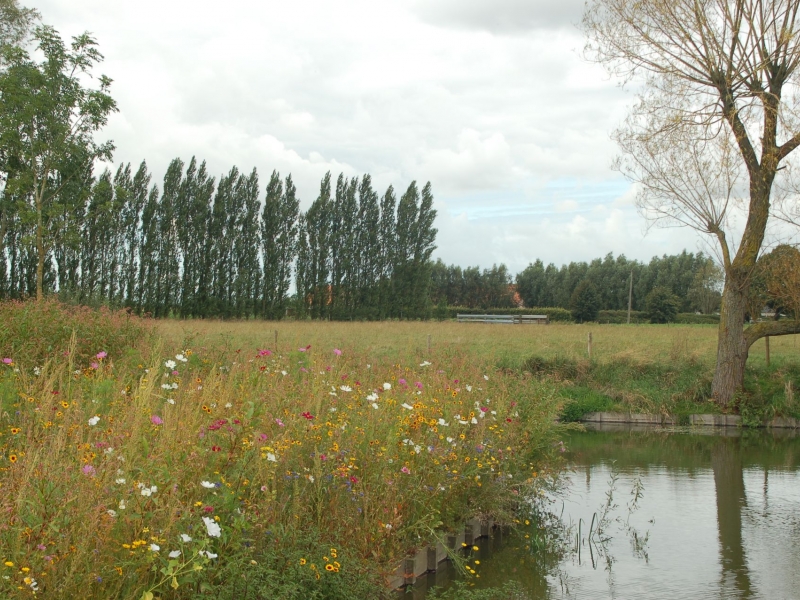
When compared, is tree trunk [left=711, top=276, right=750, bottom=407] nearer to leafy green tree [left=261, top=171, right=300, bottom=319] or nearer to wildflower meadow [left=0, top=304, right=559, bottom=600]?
wildflower meadow [left=0, top=304, right=559, bottom=600]

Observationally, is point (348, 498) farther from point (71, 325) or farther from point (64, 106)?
point (64, 106)

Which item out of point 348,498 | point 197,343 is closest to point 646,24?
point 197,343

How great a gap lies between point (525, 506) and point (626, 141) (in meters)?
11.0

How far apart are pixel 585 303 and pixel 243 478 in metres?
51.6

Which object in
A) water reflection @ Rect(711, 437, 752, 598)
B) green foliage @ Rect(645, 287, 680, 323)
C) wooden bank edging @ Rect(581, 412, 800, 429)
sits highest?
green foliage @ Rect(645, 287, 680, 323)

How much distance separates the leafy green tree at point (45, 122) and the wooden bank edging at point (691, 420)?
1993cm

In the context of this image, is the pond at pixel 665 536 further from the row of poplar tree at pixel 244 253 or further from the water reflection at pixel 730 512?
the row of poplar tree at pixel 244 253

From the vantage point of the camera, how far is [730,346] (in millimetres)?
17578

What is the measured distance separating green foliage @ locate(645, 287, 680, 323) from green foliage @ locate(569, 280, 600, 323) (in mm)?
3970

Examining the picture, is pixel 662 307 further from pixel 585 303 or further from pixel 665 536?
pixel 665 536

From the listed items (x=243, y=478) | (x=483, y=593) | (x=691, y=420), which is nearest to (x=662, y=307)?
(x=691, y=420)

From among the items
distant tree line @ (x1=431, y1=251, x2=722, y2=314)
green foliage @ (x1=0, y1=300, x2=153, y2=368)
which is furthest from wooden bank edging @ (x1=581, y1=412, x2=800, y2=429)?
distant tree line @ (x1=431, y1=251, x2=722, y2=314)

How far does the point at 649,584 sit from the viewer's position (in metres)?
6.84

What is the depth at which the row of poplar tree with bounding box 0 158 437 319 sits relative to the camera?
4309 centimetres
